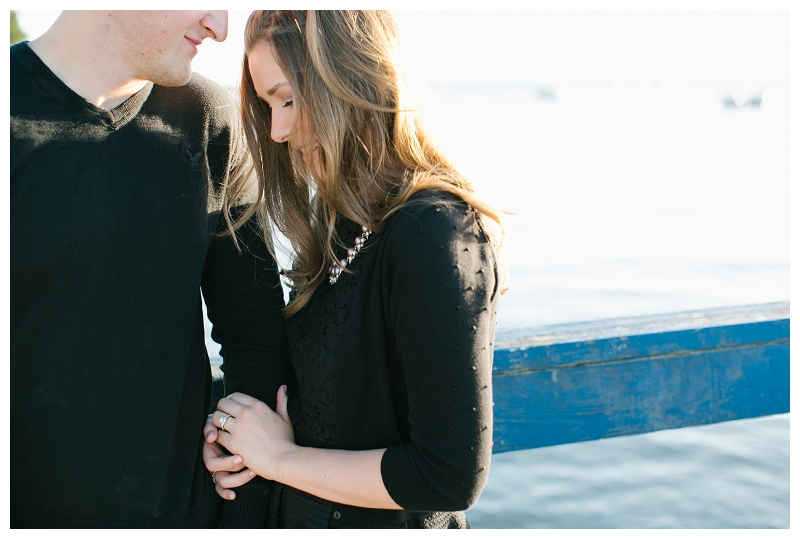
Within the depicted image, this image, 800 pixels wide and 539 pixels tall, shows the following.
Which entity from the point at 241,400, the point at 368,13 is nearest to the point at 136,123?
the point at 368,13

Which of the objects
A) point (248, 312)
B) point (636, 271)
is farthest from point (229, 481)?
point (636, 271)

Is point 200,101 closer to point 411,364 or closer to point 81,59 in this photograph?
point 81,59

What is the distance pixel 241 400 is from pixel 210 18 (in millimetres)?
843

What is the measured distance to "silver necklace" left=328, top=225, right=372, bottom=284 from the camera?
1.48 meters

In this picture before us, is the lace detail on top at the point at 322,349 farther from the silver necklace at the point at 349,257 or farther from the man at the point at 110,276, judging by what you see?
the man at the point at 110,276

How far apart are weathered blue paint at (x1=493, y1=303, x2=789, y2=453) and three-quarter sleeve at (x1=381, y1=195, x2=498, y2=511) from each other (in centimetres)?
54

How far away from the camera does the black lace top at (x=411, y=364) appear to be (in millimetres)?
1244

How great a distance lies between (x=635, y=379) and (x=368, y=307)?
0.87 metres

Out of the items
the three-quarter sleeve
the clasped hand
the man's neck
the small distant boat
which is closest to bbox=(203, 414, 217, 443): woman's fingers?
the clasped hand

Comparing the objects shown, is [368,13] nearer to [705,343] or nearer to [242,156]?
[242,156]

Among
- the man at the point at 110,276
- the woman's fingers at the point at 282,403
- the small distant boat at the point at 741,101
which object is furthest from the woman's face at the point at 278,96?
the small distant boat at the point at 741,101

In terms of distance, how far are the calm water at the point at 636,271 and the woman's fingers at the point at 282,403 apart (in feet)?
2.15

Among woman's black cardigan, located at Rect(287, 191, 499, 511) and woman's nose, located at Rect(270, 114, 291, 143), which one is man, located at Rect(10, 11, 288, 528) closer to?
woman's nose, located at Rect(270, 114, 291, 143)

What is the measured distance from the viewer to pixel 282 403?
166cm
